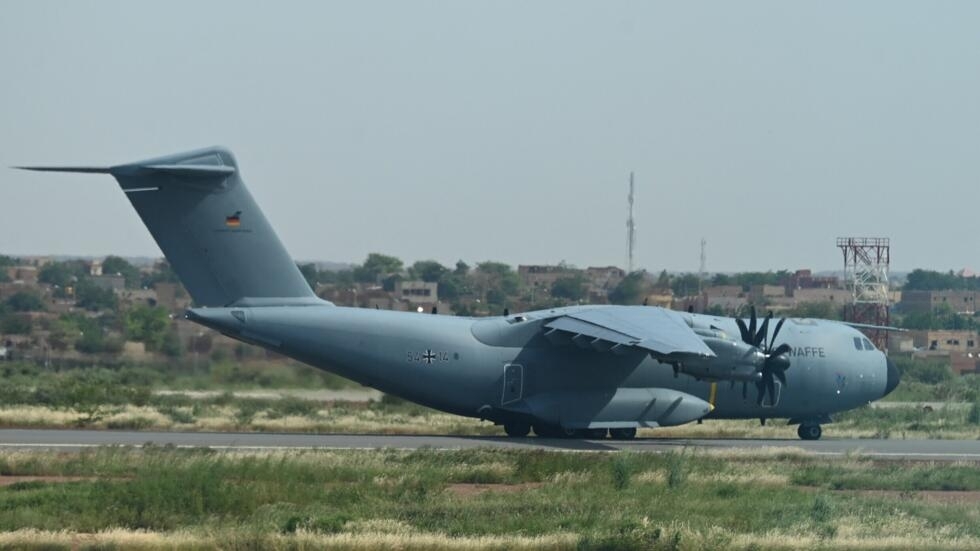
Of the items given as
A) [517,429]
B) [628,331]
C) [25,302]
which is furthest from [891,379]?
[25,302]

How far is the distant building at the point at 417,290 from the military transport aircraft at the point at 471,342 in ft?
106

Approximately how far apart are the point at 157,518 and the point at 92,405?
55.8 feet

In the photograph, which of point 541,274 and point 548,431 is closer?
point 548,431

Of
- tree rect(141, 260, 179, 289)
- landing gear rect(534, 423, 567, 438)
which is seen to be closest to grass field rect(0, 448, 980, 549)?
landing gear rect(534, 423, 567, 438)

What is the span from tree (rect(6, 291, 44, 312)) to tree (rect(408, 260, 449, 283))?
1818cm

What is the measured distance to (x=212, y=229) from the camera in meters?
26.5

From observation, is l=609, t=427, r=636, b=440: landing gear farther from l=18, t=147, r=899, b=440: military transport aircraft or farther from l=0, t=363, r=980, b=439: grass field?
l=0, t=363, r=980, b=439: grass field

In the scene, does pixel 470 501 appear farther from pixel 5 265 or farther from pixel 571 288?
pixel 5 265

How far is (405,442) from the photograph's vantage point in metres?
27.3

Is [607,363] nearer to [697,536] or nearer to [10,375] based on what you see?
[697,536]

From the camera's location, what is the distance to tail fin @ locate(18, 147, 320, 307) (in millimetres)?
26141

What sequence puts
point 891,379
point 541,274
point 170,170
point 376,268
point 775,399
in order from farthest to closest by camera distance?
1. point 376,268
2. point 541,274
3. point 891,379
4. point 775,399
5. point 170,170

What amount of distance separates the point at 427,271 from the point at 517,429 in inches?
1616

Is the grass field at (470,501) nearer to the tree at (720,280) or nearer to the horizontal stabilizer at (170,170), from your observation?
the horizontal stabilizer at (170,170)
